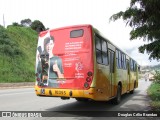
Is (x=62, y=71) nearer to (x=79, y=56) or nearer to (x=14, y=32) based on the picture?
(x=79, y=56)

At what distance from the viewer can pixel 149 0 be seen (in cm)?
1002

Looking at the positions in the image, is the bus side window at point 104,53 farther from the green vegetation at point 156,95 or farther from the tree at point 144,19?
the green vegetation at point 156,95

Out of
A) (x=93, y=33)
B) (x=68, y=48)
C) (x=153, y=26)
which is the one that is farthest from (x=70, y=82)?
(x=153, y=26)

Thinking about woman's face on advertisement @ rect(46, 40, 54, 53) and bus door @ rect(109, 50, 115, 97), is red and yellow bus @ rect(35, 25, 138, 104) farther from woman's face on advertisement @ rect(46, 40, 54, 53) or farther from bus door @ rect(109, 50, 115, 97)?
bus door @ rect(109, 50, 115, 97)

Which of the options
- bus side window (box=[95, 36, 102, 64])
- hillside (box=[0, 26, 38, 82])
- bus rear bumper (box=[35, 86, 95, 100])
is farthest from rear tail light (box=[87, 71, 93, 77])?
hillside (box=[0, 26, 38, 82])

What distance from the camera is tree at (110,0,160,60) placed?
11102 mm

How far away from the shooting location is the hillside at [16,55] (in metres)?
41.9

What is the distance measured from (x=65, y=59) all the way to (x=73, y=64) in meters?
0.38

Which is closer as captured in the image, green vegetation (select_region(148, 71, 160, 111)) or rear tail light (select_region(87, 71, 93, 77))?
rear tail light (select_region(87, 71, 93, 77))

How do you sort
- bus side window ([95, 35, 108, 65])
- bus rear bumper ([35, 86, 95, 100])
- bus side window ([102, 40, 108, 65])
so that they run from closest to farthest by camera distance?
1. bus rear bumper ([35, 86, 95, 100])
2. bus side window ([95, 35, 108, 65])
3. bus side window ([102, 40, 108, 65])

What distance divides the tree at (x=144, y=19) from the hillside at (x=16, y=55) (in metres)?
28.7

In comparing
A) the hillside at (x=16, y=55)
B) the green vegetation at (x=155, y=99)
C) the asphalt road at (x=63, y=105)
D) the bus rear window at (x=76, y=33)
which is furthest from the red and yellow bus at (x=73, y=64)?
the hillside at (x=16, y=55)

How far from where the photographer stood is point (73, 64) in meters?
10.3

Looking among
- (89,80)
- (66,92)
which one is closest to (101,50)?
(89,80)
